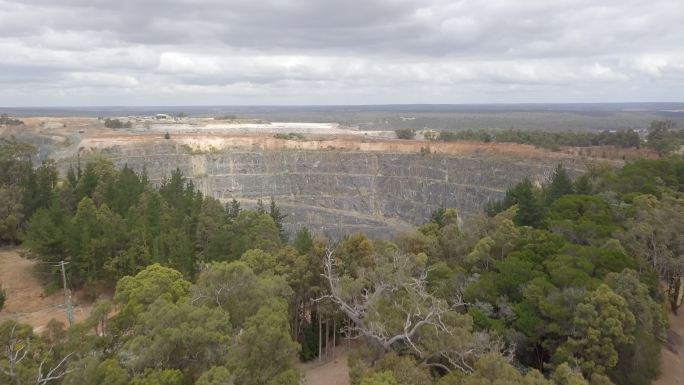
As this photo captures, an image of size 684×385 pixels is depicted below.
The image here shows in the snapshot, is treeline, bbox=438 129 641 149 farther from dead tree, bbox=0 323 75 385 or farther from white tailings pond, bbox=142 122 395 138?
dead tree, bbox=0 323 75 385

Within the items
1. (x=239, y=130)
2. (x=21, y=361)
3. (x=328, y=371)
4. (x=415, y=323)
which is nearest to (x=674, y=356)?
(x=415, y=323)

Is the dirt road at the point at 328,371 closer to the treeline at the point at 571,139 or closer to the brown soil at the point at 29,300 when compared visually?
the brown soil at the point at 29,300

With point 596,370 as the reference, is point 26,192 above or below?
above

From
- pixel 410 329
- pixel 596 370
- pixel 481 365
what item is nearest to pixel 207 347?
pixel 410 329

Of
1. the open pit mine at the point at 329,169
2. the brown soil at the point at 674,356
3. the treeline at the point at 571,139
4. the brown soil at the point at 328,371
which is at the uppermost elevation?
the treeline at the point at 571,139

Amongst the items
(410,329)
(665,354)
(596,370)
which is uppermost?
(410,329)

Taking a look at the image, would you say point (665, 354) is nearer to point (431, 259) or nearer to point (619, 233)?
point (619, 233)

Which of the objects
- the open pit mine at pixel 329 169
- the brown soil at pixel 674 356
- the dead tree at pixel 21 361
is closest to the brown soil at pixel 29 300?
the dead tree at pixel 21 361
